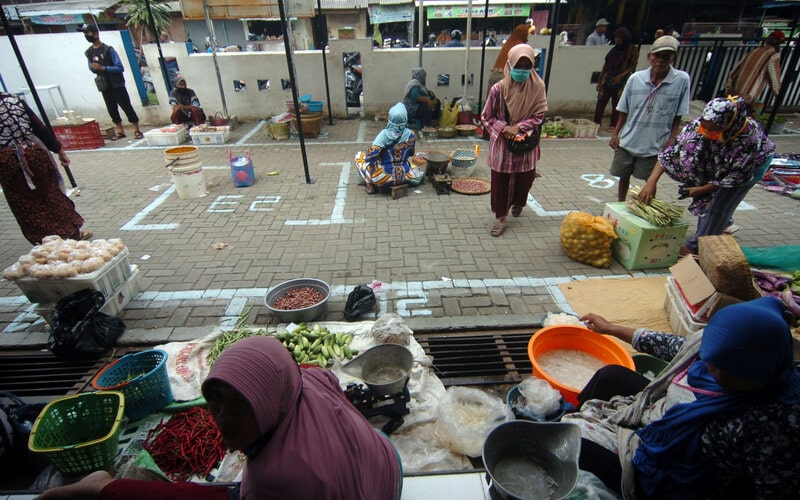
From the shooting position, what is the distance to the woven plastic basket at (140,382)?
294cm

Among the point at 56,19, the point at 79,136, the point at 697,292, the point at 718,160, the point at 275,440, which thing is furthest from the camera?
the point at 56,19

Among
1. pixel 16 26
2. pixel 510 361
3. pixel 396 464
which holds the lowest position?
pixel 510 361

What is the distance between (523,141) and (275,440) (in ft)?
14.8

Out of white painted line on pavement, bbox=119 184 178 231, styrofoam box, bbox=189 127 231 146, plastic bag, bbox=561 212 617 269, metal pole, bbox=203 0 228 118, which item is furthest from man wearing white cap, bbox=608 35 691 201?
metal pole, bbox=203 0 228 118

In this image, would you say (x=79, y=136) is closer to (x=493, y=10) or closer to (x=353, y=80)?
(x=353, y=80)

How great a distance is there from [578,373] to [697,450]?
4.63 ft

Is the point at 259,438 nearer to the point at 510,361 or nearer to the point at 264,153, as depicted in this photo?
the point at 510,361

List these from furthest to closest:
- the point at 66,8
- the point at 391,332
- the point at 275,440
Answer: the point at 66,8 → the point at 391,332 → the point at 275,440

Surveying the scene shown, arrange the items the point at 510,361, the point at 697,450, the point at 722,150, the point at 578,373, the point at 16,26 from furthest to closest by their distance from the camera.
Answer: the point at 16,26, the point at 722,150, the point at 510,361, the point at 578,373, the point at 697,450

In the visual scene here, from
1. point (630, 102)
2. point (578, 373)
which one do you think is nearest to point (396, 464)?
point (578, 373)

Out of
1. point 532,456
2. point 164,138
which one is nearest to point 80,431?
point 532,456

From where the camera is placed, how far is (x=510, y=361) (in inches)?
141

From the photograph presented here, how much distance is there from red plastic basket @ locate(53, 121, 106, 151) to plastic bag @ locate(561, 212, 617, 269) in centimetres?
1080

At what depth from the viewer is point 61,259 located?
3.95 metres
